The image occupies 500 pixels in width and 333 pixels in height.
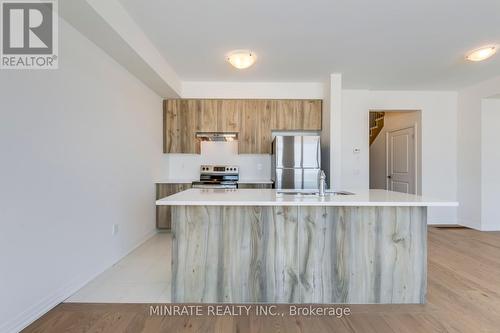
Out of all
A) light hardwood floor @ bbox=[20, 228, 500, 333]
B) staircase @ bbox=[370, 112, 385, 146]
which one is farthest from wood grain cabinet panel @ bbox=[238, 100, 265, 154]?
staircase @ bbox=[370, 112, 385, 146]

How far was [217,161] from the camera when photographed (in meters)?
5.05

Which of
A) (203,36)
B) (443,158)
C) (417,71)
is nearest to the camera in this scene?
(203,36)

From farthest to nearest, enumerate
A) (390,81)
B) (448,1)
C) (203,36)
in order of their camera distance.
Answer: (390,81) → (203,36) → (448,1)

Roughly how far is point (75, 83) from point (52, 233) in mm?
1335

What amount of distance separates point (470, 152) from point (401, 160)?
3.79 ft

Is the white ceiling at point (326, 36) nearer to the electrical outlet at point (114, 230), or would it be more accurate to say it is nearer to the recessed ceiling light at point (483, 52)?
the recessed ceiling light at point (483, 52)

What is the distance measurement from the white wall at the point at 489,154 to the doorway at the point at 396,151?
3.09 feet

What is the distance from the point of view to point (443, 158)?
16.8ft

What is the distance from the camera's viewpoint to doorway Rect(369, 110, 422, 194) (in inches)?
207

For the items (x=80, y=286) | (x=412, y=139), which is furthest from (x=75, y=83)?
(x=412, y=139)

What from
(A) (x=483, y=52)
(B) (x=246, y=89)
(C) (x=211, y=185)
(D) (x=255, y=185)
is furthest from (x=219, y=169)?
(A) (x=483, y=52)

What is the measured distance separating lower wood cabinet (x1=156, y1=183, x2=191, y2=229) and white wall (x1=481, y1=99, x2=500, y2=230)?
508 cm

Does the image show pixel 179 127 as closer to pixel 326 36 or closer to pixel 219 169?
pixel 219 169

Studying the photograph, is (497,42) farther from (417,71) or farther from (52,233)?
(52,233)
